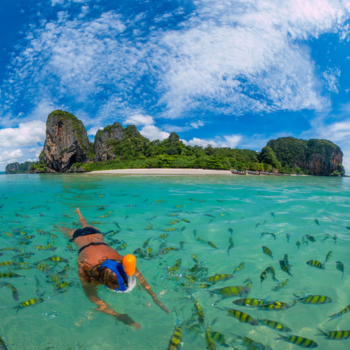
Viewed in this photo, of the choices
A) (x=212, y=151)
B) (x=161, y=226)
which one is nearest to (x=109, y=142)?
(x=212, y=151)

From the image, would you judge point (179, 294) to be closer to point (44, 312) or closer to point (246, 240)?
point (44, 312)

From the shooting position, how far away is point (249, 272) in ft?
12.7

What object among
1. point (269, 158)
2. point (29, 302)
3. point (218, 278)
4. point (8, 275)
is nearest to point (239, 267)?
point (218, 278)

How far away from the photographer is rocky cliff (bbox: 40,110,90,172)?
86.2 meters

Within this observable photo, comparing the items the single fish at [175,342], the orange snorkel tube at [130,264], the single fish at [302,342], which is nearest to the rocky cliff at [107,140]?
the orange snorkel tube at [130,264]

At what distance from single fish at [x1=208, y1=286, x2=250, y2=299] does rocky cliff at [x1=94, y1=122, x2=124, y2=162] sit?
293ft

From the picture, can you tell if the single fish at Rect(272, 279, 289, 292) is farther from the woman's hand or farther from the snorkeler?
the woman's hand

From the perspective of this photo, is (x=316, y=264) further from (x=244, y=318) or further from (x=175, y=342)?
(x=175, y=342)

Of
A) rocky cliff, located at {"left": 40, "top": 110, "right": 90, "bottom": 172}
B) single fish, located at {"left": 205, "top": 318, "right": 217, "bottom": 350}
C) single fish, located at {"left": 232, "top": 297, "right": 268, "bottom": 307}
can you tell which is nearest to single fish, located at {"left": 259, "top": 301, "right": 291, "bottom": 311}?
single fish, located at {"left": 232, "top": 297, "right": 268, "bottom": 307}

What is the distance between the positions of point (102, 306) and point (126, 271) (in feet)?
4.70

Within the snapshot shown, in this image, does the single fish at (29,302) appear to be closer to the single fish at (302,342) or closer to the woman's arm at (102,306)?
the woman's arm at (102,306)

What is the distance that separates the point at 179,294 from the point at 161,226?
349 centimetres

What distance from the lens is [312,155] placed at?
122 m

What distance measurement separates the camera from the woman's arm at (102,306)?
2668 mm
